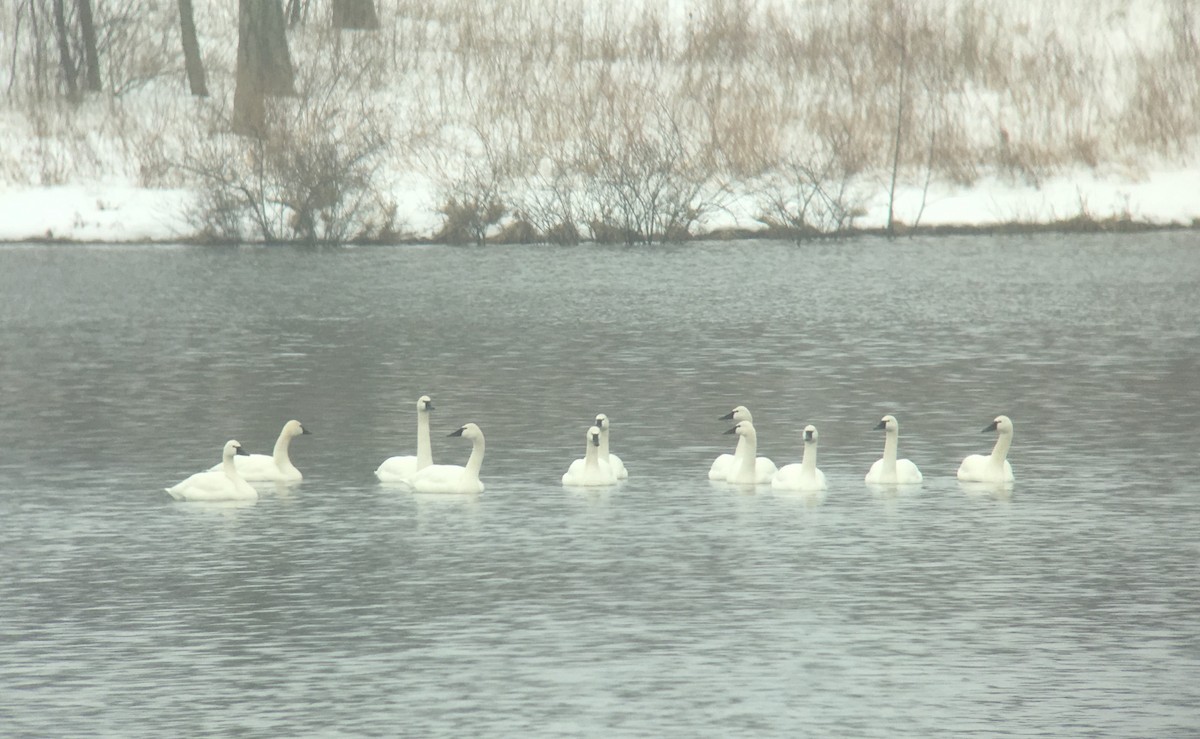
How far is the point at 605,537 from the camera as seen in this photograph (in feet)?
39.4

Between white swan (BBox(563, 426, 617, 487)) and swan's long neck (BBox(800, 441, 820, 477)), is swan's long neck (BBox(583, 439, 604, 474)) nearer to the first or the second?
white swan (BBox(563, 426, 617, 487))

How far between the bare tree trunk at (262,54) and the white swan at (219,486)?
87.5 feet

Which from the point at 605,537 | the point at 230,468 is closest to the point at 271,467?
the point at 230,468

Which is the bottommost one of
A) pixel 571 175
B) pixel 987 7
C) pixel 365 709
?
pixel 365 709

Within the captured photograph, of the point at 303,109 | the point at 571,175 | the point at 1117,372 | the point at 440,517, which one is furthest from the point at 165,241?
the point at 440,517

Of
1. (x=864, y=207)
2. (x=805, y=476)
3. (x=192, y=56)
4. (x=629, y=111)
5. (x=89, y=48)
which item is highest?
(x=89, y=48)

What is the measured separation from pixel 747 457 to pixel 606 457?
942 mm

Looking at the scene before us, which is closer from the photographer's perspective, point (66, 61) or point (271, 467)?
point (271, 467)

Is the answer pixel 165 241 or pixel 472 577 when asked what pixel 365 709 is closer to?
pixel 472 577

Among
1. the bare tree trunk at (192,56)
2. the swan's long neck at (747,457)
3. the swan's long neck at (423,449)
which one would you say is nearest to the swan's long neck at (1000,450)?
the swan's long neck at (747,457)

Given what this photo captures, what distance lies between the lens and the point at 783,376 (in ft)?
64.1

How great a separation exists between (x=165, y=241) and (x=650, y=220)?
8.69m

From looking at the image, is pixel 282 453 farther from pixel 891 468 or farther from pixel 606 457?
pixel 891 468

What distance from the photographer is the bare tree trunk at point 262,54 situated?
39594 millimetres
